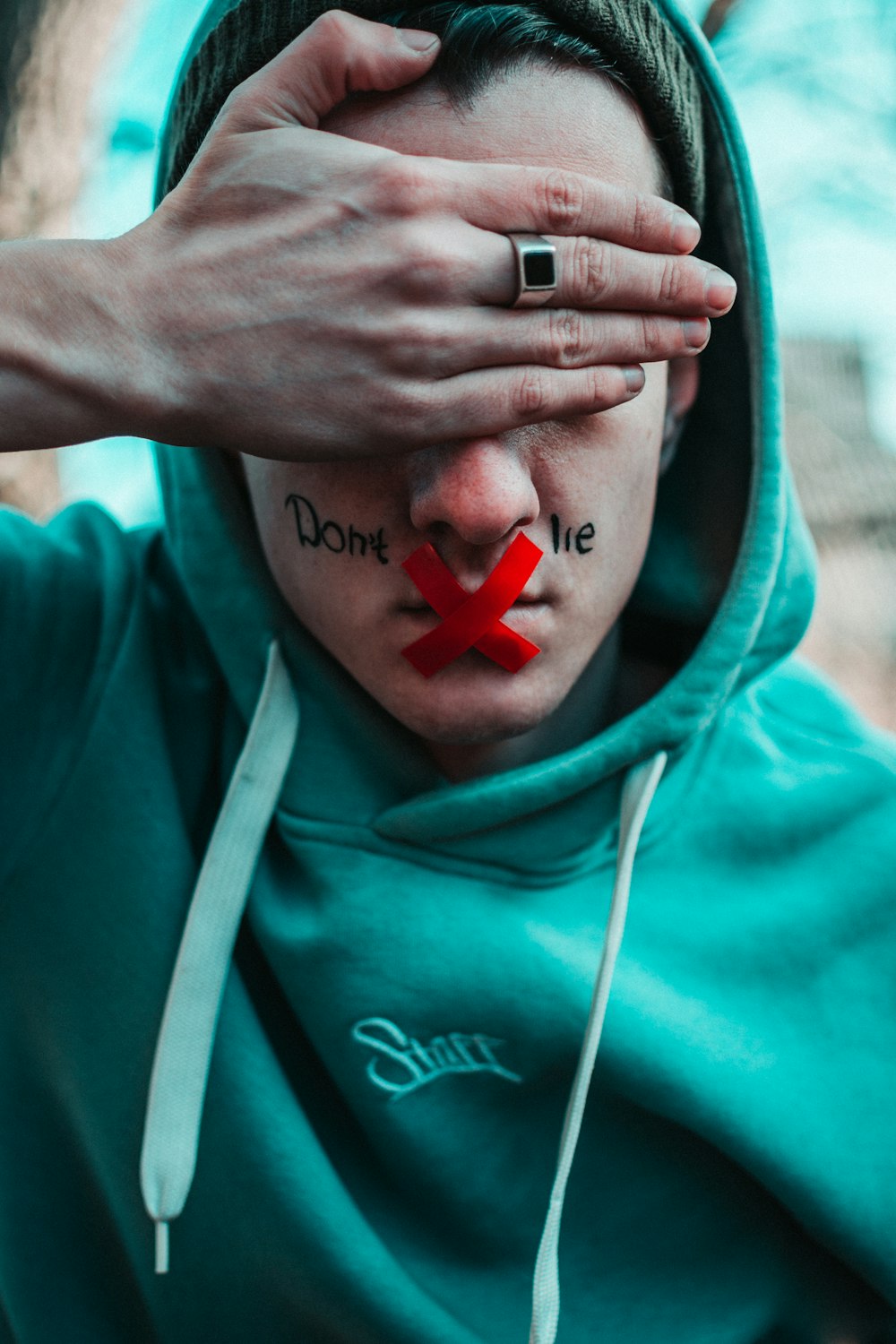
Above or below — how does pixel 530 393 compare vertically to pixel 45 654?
above

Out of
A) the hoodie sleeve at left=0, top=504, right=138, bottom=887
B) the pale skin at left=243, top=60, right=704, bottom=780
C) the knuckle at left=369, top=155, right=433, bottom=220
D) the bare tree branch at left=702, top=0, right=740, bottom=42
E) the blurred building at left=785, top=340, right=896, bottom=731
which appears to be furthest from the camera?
the blurred building at left=785, top=340, right=896, bottom=731

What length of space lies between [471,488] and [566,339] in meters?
0.16

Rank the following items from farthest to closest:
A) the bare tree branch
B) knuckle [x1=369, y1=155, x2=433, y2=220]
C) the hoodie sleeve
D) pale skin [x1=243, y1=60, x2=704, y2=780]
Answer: the bare tree branch → the hoodie sleeve → pale skin [x1=243, y1=60, x2=704, y2=780] → knuckle [x1=369, y1=155, x2=433, y2=220]

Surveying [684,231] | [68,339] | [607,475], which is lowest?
[607,475]

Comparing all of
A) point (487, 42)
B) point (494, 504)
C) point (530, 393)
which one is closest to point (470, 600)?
point (494, 504)

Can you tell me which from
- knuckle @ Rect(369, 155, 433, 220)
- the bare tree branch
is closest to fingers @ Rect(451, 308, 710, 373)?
knuckle @ Rect(369, 155, 433, 220)

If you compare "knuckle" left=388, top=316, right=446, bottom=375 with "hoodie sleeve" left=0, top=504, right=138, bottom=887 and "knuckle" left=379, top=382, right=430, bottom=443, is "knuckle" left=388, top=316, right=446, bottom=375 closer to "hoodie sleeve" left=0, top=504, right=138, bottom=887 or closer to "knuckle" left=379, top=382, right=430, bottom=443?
"knuckle" left=379, top=382, right=430, bottom=443

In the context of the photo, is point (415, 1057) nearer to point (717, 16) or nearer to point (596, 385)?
point (596, 385)

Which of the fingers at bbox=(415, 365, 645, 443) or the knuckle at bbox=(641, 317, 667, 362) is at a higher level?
the knuckle at bbox=(641, 317, 667, 362)

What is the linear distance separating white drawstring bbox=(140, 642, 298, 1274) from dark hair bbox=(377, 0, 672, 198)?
64 cm

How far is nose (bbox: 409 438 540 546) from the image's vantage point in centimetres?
88

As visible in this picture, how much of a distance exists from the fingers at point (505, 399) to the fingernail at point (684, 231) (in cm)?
13

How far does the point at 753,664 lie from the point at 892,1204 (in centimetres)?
64

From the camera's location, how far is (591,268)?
32.9 inches
